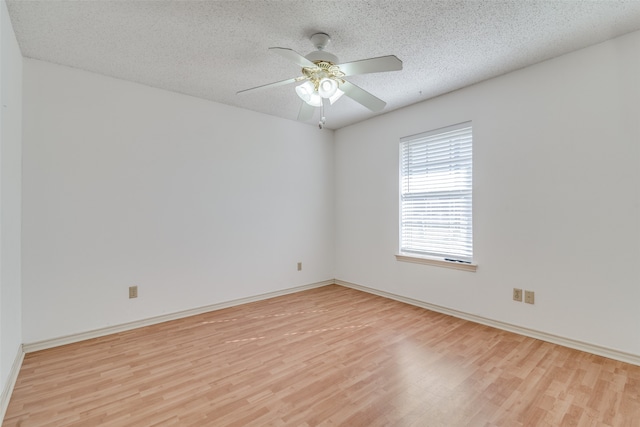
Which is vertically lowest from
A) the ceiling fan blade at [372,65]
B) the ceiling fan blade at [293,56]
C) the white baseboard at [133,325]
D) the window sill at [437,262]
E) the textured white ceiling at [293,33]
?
the white baseboard at [133,325]

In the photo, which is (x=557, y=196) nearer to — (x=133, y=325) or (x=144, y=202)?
(x=144, y=202)

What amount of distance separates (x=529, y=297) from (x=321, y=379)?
6.68 feet

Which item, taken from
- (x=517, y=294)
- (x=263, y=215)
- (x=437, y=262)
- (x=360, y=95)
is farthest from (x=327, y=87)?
(x=517, y=294)

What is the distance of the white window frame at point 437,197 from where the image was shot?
319cm

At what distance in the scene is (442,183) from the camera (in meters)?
3.39

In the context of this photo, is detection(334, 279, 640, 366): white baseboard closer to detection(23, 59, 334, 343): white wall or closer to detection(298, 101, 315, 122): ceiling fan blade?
detection(23, 59, 334, 343): white wall

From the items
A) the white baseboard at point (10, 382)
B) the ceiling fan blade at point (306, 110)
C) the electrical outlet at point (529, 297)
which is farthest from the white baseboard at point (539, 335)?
the white baseboard at point (10, 382)

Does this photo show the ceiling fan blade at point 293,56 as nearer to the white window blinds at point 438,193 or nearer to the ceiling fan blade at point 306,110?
the ceiling fan blade at point 306,110

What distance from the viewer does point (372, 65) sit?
1.92 meters

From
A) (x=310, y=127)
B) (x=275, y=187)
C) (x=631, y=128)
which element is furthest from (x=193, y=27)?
(x=631, y=128)

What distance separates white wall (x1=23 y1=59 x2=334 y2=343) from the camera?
2529mm

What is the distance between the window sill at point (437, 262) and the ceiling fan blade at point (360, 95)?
1.87 metres

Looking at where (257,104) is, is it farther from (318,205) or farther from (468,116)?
(468,116)

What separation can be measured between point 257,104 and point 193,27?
151cm
